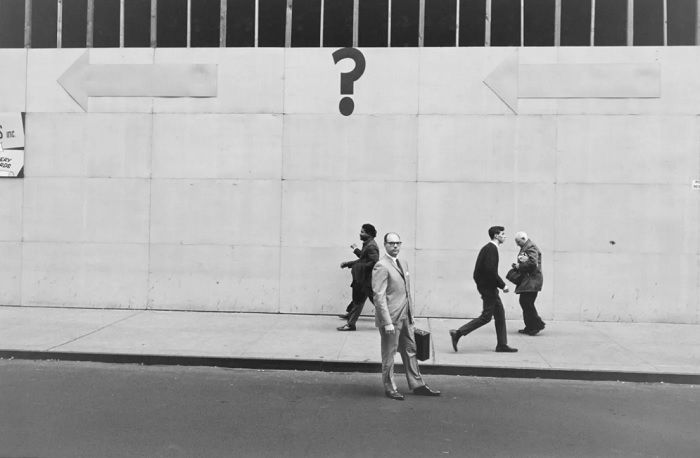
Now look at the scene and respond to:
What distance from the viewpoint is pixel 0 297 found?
42.2 feet

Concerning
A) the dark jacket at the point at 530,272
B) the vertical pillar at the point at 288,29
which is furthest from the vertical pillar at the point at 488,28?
the dark jacket at the point at 530,272

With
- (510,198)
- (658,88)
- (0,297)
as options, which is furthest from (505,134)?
(0,297)

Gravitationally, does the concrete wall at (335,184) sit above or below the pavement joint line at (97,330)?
above

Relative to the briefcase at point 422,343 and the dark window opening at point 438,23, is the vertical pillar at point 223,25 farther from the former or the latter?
the briefcase at point 422,343

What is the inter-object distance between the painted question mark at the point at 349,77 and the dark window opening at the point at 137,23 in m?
3.90

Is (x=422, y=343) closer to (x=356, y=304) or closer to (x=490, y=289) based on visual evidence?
(x=490, y=289)

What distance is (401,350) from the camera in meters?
7.00

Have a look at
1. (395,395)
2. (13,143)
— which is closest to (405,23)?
(395,395)

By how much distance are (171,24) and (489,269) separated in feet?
26.9

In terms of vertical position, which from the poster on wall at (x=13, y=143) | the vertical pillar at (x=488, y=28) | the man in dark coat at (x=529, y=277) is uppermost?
the vertical pillar at (x=488, y=28)

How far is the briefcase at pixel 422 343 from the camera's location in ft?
22.4

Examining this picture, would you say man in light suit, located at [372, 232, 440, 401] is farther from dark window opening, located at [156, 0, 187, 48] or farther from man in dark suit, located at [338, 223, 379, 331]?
dark window opening, located at [156, 0, 187, 48]

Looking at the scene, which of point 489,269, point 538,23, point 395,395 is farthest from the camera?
point 538,23

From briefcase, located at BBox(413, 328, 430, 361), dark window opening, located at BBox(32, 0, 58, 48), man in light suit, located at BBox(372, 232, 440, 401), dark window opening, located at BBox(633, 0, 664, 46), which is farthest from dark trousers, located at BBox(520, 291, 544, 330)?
dark window opening, located at BBox(32, 0, 58, 48)
